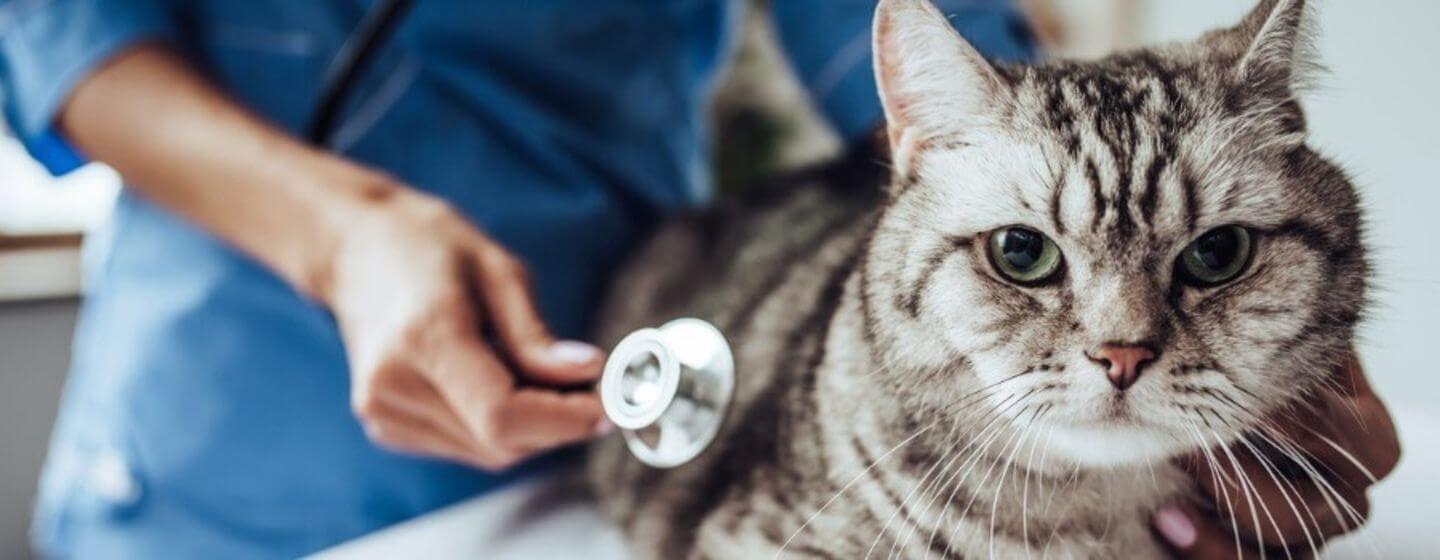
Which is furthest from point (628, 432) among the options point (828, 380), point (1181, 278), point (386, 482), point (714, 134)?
point (714, 134)

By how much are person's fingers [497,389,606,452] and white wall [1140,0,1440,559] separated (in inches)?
14.6

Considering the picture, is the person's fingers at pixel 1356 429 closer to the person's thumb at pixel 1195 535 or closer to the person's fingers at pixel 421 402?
the person's thumb at pixel 1195 535

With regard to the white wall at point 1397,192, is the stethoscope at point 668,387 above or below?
below

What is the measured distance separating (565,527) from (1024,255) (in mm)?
442

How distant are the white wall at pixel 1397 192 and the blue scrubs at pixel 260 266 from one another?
39cm

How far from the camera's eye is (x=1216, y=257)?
39cm

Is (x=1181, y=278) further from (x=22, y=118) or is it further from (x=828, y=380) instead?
(x=22, y=118)

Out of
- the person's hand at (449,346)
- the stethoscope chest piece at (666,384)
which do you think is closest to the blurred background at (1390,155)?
the stethoscope chest piece at (666,384)

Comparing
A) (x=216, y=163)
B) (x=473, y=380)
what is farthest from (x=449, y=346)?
(x=216, y=163)

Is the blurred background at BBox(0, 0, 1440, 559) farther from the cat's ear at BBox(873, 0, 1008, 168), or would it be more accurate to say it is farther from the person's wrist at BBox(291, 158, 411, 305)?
the person's wrist at BBox(291, 158, 411, 305)

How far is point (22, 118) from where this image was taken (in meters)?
0.77

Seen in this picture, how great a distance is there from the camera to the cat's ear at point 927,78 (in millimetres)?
416

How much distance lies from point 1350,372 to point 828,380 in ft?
0.83

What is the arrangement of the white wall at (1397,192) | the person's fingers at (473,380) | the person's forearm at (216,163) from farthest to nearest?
the person's forearm at (216,163), the person's fingers at (473,380), the white wall at (1397,192)
